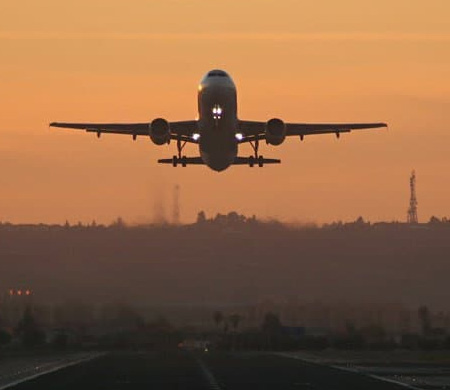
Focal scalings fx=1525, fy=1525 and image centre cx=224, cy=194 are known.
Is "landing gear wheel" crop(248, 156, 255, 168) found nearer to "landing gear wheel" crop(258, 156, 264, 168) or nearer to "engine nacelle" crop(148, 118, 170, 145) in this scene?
"landing gear wheel" crop(258, 156, 264, 168)

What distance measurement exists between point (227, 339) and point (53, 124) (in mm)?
48366

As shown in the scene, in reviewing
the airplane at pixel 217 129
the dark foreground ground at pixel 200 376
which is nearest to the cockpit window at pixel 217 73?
the airplane at pixel 217 129

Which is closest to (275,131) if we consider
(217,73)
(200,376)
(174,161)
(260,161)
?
(260,161)

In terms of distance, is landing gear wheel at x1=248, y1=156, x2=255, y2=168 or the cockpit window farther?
landing gear wheel at x1=248, y1=156, x2=255, y2=168

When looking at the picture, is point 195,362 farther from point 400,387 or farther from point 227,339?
point 227,339

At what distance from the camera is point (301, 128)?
106625 millimetres

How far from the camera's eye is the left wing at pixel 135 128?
102188 millimetres

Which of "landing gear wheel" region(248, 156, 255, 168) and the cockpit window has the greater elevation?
the cockpit window

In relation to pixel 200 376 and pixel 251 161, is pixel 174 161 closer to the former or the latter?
pixel 251 161

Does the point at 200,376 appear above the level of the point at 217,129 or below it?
below

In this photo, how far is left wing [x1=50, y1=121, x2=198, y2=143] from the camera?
10219 cm

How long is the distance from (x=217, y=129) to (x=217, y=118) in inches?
28.2

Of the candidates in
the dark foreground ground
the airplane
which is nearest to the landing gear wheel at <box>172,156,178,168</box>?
the airplane

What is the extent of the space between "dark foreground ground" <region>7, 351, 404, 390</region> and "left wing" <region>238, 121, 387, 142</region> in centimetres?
1550
